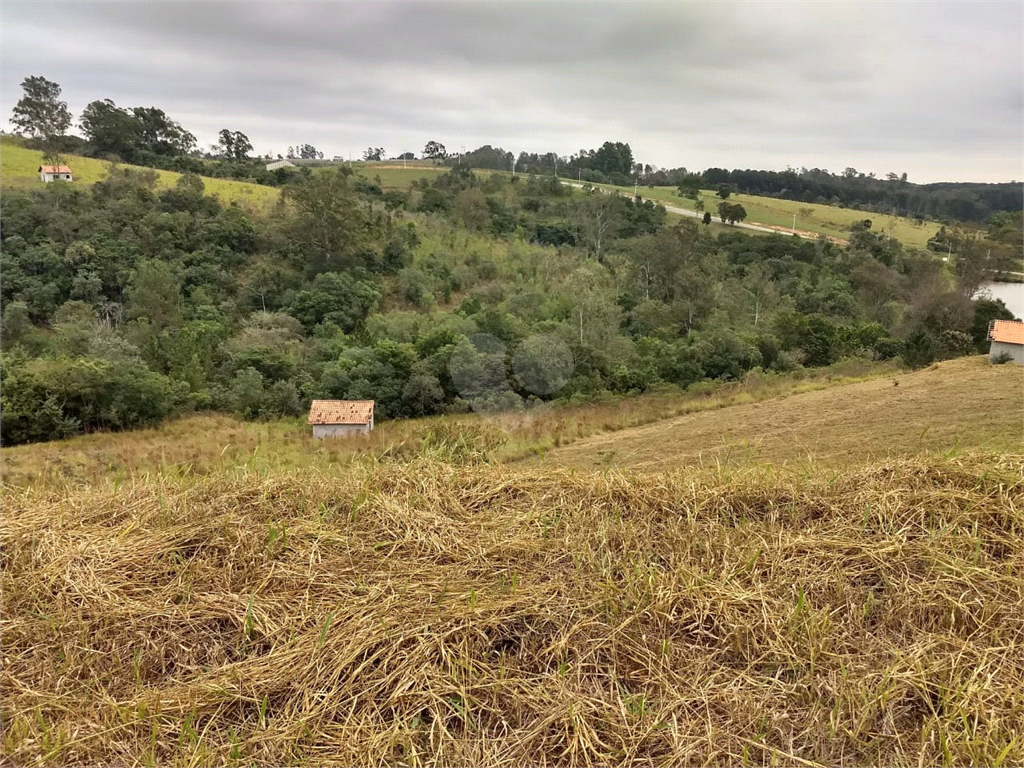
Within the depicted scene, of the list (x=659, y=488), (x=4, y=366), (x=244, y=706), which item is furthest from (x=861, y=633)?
(x=4, y=366)

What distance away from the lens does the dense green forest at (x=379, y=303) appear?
14.9m

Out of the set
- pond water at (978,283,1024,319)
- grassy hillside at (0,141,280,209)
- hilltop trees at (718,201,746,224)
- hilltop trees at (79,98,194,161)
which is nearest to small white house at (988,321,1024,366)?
pond water at (978,283,1024,319)

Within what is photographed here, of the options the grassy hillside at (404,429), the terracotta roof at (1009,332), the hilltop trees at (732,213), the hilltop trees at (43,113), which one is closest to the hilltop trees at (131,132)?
the hilltop trees at (43,113)

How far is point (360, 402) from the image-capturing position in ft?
43.4

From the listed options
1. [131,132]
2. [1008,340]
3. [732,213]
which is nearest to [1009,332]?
[1008,340]

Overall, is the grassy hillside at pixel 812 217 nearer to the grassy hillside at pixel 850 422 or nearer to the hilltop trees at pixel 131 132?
the grassy hillside at pixel 850 422

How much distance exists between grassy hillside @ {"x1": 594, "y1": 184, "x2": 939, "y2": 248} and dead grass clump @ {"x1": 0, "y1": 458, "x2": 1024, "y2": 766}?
115ft

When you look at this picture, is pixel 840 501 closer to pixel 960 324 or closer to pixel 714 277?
pixel 960 324

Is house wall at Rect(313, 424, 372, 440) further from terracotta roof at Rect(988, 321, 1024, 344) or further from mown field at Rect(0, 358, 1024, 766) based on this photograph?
terracotta roof at Rect(988, 321, 1024, 344)

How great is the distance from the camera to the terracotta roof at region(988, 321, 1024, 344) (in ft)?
41.2

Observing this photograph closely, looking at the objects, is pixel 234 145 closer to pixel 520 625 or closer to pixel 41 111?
Answer: pixel 41 111

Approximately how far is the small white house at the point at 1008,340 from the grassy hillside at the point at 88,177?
90.2ft

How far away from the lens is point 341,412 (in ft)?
42.0

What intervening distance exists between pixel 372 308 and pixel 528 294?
5753 mm
